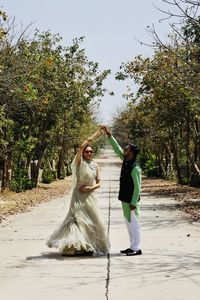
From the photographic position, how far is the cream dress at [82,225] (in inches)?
370

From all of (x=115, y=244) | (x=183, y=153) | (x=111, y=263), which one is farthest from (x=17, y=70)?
(x=183, y=153)

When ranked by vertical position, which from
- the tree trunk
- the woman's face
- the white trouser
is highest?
the woman's face

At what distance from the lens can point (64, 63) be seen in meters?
34.3

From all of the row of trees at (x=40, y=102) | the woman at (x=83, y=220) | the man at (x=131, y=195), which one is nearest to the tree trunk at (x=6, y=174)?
the row of trees at (x=40, y=102)

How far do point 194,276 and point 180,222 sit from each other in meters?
7.24

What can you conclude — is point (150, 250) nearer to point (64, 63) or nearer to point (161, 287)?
point (161, 287)

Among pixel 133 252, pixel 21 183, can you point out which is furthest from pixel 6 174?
pixel 133 252

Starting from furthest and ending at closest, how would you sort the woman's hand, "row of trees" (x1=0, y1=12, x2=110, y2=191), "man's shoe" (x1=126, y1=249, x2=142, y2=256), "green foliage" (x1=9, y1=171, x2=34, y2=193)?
"green foliage" (x1=9, y1=171, x2=34, y2=193)
"row of trees" (x1=0, y1=12, x2=110, y2=191)
the woman's hand
"man's shoe" (x1=126, y1=249, x2=142, y2=256)

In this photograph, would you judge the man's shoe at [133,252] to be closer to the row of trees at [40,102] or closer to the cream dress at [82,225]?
the cream dress at [82,225]

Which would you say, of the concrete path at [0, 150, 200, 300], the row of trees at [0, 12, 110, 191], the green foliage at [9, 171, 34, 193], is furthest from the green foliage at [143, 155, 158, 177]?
the concrete path at [0, 150, 200, 300]

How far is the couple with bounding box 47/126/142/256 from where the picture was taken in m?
9.46

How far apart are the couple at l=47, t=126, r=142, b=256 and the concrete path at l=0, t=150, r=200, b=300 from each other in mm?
233

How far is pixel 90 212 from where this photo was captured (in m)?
9.77

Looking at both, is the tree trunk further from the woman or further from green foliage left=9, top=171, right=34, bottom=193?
the woman
